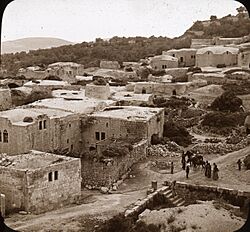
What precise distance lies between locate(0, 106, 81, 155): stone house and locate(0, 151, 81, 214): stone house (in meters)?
1.69

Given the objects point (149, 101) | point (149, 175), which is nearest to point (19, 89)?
point (149, 101)

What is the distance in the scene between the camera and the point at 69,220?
29.1 ft

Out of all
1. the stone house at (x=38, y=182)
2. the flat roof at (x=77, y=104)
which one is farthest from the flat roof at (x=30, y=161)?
the flat roof at (x=77, y=104)

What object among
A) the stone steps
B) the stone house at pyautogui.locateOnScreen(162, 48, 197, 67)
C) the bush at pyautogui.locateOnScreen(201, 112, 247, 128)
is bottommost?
the stone steps

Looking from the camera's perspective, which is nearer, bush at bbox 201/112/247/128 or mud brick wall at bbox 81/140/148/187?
mud brick wall at bbox 81/140/148/187

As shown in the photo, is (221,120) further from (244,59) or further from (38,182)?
(244,59)

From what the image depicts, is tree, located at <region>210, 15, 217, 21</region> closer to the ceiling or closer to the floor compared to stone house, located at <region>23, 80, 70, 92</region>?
closer to the ceiling

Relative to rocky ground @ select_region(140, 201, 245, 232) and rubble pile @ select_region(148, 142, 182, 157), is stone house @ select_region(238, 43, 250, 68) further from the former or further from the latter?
rocky ground @ select_region(140, 201, 245, 232)

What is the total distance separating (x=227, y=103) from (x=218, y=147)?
16.0 ft

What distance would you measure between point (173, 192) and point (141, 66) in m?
19.5

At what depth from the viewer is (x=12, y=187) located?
943cm

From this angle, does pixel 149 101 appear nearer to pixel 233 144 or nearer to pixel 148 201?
pixel 233 144

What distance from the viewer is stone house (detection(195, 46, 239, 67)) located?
27.2 meters

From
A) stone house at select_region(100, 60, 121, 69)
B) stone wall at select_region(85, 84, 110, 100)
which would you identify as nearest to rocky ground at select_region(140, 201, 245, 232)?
stone wall at select_region(85, 84, 110, 100)
